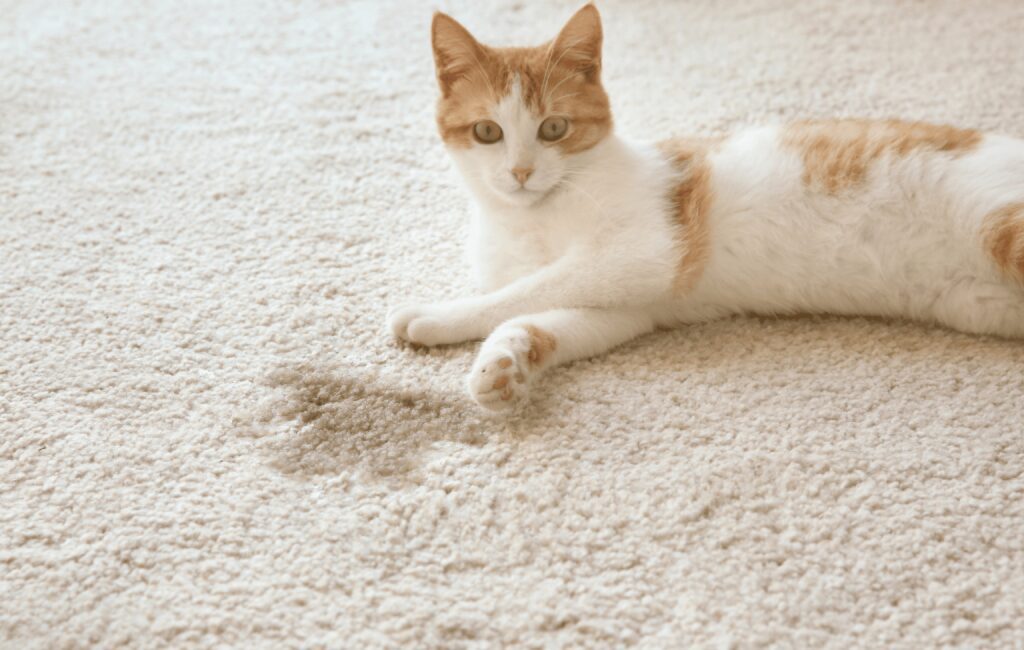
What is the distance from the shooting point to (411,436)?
1312 millimetres

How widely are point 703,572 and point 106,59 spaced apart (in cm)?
221

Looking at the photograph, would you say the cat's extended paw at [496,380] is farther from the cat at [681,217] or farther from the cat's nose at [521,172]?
the cat's nose at [521,172]

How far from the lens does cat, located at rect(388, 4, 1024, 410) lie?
1428 mm

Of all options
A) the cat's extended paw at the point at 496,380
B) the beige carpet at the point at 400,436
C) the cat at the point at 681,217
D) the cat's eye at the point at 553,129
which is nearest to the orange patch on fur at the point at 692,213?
the cat at the point at 681,217

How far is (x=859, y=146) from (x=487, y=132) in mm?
618

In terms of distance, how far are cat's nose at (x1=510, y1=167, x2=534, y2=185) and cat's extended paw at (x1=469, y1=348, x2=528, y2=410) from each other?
30 cm

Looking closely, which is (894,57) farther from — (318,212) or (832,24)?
(318,212)

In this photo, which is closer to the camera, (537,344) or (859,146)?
(537,344)

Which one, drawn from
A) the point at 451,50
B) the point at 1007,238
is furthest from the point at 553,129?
the point at 1007,238

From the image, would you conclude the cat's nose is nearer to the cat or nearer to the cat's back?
the cat

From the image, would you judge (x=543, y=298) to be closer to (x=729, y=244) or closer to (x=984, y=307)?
(x=729, y=244)

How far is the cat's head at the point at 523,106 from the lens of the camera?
1.43m

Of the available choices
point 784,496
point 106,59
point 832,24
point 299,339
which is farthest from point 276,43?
point 784,496

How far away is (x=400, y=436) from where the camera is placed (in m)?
1.31
